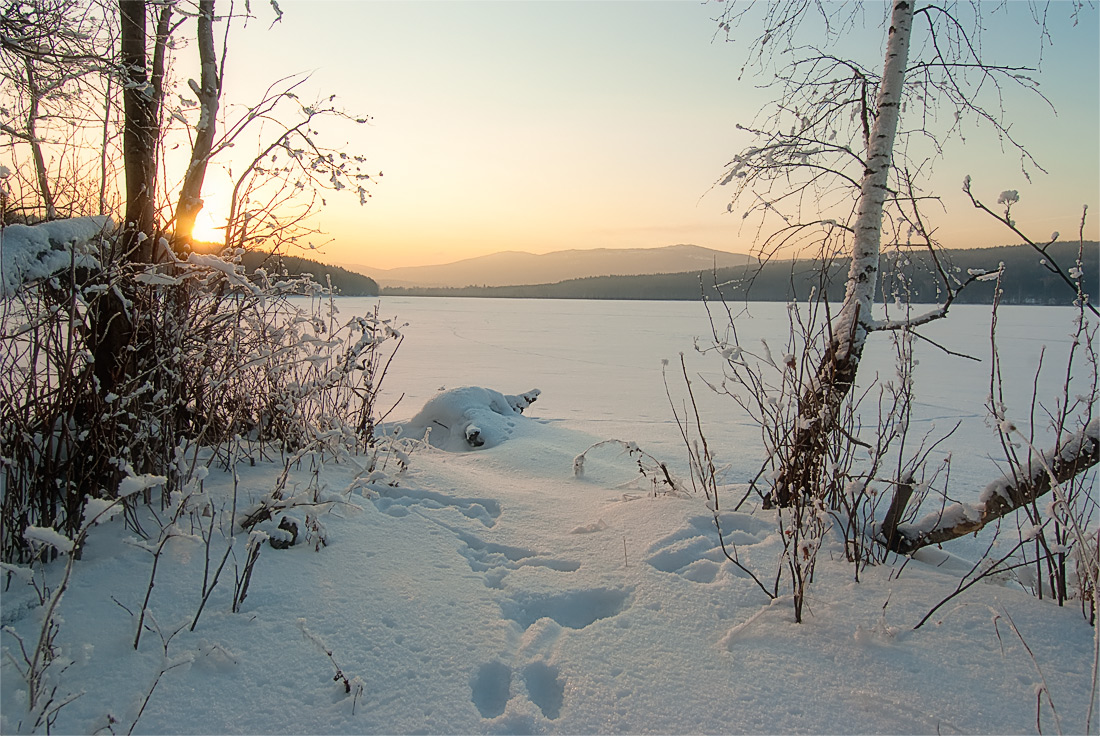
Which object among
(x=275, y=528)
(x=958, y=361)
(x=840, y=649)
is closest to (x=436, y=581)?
(x=275, y=528)

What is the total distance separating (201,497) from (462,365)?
10.1 meters

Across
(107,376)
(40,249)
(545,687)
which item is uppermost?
(40,249)

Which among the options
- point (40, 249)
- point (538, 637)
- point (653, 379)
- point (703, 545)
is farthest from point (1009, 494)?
point (653, 379)

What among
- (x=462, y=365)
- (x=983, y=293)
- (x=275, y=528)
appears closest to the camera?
(x=275, y=528)

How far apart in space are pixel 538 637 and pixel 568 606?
0.84 ft

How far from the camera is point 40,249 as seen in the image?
6.45 ft

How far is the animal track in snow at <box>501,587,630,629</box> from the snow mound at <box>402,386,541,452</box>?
2842 millimetres

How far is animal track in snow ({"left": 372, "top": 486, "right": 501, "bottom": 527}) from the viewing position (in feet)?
10.1

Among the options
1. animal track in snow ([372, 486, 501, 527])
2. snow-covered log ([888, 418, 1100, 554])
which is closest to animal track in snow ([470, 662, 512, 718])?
animal track in snow ([372, 486, 501, 527])

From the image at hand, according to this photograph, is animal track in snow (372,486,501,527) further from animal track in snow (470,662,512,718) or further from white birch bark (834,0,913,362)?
white birch bark (834,0,913,362)

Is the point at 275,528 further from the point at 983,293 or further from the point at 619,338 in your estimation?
the point at 983,293

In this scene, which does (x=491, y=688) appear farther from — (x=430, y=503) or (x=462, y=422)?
(x=462, y=422)

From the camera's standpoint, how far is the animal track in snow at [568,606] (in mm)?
Answer: 2127

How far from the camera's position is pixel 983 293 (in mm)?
65125
